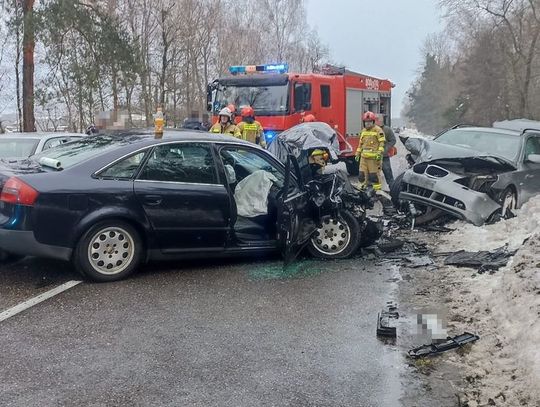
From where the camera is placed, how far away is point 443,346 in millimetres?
4281

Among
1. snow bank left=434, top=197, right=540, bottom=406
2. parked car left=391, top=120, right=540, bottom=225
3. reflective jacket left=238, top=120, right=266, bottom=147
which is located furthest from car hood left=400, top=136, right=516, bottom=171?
snow bank left=434, top=197, right=540, bottom=406

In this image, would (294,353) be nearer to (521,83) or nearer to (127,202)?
(127,202)

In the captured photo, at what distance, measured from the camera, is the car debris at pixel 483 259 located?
6168mm

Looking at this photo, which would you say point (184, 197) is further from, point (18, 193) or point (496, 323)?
point (496, 323)

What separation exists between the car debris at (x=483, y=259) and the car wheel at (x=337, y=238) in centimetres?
109

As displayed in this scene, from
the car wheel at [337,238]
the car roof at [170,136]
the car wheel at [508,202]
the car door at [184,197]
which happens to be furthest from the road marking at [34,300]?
the car wheel at [508,202]

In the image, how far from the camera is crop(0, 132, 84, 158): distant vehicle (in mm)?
8867

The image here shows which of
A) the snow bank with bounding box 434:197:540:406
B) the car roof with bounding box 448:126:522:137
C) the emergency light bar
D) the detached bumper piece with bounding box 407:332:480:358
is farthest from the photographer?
the emergency light bar

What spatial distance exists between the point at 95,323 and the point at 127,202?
136 centimetres

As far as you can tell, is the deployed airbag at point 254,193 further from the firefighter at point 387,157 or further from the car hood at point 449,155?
the firefighter at point 387,157

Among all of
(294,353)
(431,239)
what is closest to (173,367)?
(294,353)

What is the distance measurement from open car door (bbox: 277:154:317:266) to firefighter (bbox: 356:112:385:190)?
5.14m

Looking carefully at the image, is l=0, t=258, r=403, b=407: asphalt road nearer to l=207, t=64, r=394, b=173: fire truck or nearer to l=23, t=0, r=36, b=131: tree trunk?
l=207, t=64, r=394, b=173: fire truck

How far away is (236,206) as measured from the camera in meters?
6.28
